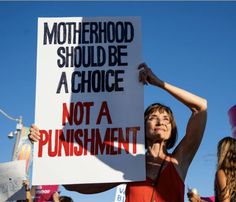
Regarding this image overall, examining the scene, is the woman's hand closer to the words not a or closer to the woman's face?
the words not a

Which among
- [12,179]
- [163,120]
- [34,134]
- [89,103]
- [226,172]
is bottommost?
[12,179]

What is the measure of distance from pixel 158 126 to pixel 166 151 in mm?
198

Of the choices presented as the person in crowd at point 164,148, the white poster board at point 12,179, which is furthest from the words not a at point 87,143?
the white poster board at point 12,179

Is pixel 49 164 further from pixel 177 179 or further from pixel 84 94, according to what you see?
pixel 177 179

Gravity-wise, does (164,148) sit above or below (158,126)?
below

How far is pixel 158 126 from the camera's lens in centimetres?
334

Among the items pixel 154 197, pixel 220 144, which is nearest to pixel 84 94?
pixel 154 197

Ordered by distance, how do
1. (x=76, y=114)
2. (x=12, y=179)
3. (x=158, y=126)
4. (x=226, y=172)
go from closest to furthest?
(x=158, y=126)
(x=76, y=114)
(x=226, y=172)
(x=12, y=179)

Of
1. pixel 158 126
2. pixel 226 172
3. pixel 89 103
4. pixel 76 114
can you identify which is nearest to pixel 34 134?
pixel 76 114

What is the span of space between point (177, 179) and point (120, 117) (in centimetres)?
64

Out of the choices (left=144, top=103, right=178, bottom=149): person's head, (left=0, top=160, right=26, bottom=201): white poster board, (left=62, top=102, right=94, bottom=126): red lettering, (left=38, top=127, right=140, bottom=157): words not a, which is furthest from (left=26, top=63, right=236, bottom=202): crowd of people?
(left=0, top=160, right=26, bottom=201): white poster board

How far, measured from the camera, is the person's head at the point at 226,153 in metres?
3.67

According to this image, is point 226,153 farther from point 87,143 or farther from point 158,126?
point 87,143

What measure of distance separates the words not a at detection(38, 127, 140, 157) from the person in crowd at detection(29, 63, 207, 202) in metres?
0.10
